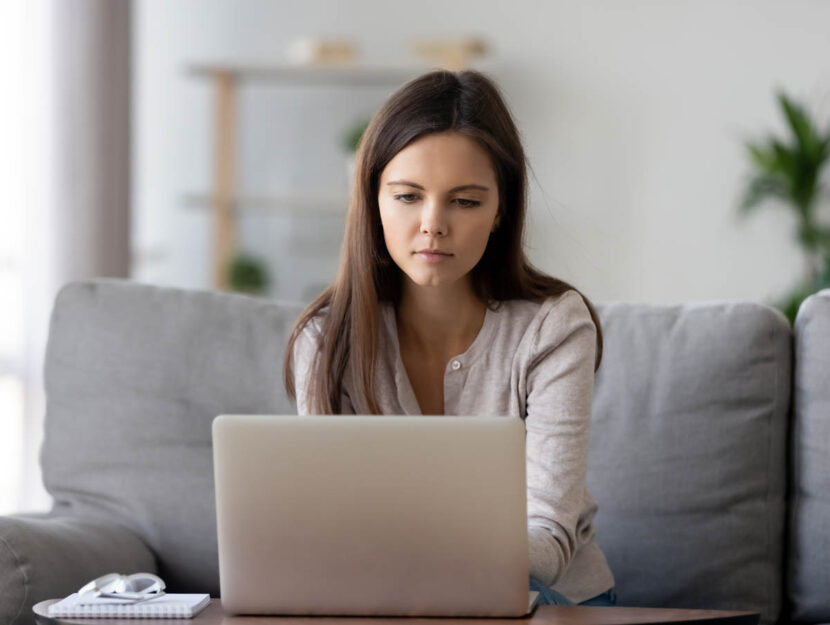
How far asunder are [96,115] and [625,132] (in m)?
2.12

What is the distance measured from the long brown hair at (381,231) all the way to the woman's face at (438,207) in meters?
0.02

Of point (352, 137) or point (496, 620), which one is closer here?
point (496, 620)

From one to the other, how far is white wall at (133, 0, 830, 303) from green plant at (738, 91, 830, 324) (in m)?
0.14

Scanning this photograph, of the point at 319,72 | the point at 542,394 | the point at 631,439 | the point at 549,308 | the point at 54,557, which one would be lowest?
the point at 54,557

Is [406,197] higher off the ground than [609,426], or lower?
higher

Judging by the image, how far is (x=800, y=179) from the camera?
4.11m

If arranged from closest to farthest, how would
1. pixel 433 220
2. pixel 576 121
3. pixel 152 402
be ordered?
1. pixel 433 220
2. pixel 152 402
3. pixel 576 121

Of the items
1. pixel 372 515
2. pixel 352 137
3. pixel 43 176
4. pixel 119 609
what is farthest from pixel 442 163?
pixel 352 137

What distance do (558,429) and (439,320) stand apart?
27 cm

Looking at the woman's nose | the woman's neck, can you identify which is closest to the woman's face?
the woman's nose

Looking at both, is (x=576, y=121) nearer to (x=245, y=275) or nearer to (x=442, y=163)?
(x=245, y=275)

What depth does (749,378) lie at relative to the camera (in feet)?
5.81

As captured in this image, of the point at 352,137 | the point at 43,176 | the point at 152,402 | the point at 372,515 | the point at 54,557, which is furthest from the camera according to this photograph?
the point at 352,137

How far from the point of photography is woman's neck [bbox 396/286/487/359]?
1.61m
